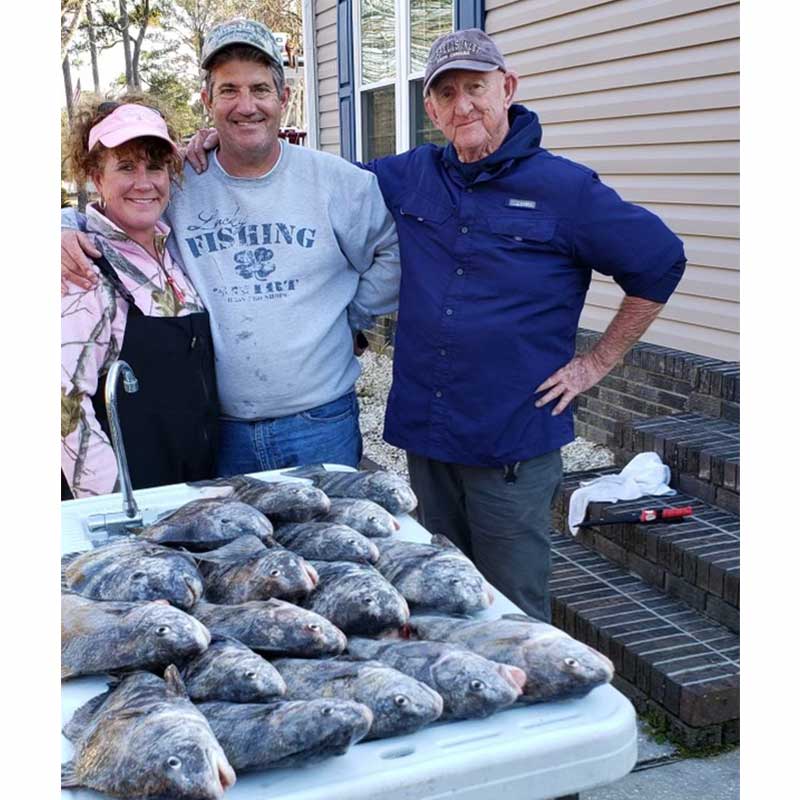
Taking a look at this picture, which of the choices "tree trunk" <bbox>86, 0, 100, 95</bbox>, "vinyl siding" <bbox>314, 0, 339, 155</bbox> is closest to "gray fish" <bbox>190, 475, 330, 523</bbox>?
"vinyl siding" <bbox>314, 0, 339, 155</bbox>

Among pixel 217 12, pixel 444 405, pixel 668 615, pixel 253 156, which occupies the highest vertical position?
pixel 217 12

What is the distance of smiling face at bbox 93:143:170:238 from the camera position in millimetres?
2854

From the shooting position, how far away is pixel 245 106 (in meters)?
2.98

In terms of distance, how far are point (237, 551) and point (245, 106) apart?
1468 millimetres

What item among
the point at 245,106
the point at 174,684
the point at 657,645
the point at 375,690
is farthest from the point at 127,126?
the point at 657,645

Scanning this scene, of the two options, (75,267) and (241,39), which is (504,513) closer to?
(75,267)

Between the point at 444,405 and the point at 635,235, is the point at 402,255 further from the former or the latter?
the point at 635,235

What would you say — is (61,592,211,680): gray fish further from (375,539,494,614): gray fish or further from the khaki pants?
A: the khaki pants

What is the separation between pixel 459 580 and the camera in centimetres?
203

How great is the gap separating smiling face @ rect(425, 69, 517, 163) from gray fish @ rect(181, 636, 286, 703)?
192cm

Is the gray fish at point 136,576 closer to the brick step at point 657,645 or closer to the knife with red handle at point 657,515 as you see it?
the brick step at point 657,645

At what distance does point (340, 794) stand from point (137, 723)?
33 cm

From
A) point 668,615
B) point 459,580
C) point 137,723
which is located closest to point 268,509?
point 459,580

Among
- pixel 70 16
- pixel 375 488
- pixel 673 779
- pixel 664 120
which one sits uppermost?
pixel 70 16
